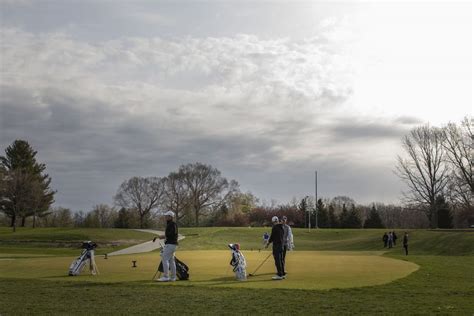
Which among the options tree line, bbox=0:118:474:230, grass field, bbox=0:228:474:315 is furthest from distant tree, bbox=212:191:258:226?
grass field, bbox=0:228:474:315

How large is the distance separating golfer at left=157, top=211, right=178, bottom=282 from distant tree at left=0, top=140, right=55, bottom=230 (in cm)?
6927

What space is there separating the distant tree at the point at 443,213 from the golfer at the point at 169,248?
7627 centimetres

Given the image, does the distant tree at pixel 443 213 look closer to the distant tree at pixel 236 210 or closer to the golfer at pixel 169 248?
the distant tree at pixel 236 210

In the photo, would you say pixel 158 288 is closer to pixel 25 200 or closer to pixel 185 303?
pixel 185 303

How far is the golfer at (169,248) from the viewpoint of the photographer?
17828 mm

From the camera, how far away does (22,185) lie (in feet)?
270

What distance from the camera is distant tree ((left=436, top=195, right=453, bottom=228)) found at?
8519cm

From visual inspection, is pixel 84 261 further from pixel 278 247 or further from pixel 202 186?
pixel 202 186

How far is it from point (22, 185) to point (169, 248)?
7270cm

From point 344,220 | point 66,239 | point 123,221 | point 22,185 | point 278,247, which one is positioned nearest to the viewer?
point 278,247

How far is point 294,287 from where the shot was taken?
16.2 m

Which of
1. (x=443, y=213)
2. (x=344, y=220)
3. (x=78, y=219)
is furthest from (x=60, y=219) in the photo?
(x=443, y=213)

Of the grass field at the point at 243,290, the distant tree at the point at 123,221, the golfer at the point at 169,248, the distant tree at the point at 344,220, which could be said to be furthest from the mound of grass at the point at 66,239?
the distant tree at the point at 344,220

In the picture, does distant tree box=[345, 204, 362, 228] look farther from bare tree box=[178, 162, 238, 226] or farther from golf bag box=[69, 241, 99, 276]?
golf bag box=[69, 241, 99, 276]
